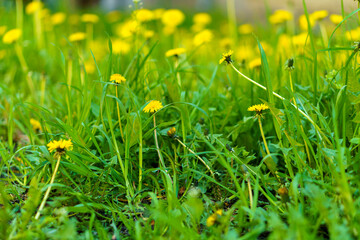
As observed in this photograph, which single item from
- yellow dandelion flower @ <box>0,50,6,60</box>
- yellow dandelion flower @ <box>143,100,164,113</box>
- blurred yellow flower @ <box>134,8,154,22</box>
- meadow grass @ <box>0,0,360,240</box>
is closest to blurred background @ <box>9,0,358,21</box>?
yellow dandelion flower @ <box>0,50,6,60</box>

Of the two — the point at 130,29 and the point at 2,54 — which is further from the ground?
the point at 130,29

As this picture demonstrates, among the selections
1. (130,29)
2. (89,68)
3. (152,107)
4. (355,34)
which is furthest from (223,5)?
(152,107)

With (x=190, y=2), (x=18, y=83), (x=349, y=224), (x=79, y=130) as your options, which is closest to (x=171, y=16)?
(x=18, y=83)

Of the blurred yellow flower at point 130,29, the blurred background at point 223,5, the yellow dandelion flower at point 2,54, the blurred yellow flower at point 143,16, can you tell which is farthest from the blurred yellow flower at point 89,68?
the blurred background at point 223,5

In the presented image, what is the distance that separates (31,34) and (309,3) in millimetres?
3664

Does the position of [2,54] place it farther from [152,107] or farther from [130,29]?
[152,107]

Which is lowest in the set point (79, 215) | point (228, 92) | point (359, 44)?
point (79, 215)

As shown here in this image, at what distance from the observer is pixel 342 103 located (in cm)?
149

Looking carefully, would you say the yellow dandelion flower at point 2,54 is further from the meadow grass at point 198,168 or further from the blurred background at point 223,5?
the blurred background at point 223,5

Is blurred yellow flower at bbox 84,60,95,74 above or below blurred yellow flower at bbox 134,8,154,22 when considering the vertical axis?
below

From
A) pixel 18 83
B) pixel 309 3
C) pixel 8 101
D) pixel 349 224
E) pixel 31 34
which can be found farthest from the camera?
pixel 309 3

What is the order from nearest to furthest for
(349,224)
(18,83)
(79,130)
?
(349,224), (79,130), (18,83)

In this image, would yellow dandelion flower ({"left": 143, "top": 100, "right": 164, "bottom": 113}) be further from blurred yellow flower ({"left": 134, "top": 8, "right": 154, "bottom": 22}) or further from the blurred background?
the blurred background

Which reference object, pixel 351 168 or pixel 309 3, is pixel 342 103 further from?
pixel 309 3
